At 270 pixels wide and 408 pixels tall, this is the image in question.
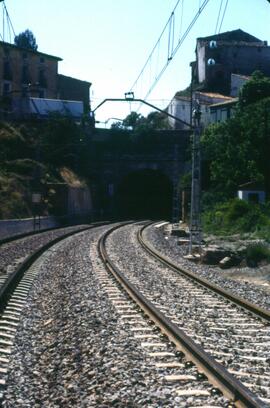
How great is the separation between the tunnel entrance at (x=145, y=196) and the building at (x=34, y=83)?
9.79m

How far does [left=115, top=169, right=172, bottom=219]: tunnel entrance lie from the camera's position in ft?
244

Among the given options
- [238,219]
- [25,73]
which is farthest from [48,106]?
[238,219]

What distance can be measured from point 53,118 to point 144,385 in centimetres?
6328

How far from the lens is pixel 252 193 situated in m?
42.0

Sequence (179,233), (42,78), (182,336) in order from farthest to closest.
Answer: (42,78)
(179,233)
(182,336)

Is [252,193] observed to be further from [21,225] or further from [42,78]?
[42,78]

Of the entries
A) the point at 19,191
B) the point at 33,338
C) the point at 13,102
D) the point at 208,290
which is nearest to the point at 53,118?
the point at 13,102

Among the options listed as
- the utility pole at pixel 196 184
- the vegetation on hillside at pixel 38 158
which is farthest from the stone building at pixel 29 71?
the utility pole at pixel 196 184

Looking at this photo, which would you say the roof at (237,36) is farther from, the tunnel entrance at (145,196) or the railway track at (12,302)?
the railway track at (12,302)

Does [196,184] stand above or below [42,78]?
below

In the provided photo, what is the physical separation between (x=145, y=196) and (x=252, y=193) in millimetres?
34996

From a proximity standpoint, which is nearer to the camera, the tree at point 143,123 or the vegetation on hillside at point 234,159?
the vegetation on hillside at point 234,159

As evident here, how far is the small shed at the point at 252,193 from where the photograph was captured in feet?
137

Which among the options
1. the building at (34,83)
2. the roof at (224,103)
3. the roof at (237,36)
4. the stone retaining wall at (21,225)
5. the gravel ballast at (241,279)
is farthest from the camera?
the roof at (237,36)
